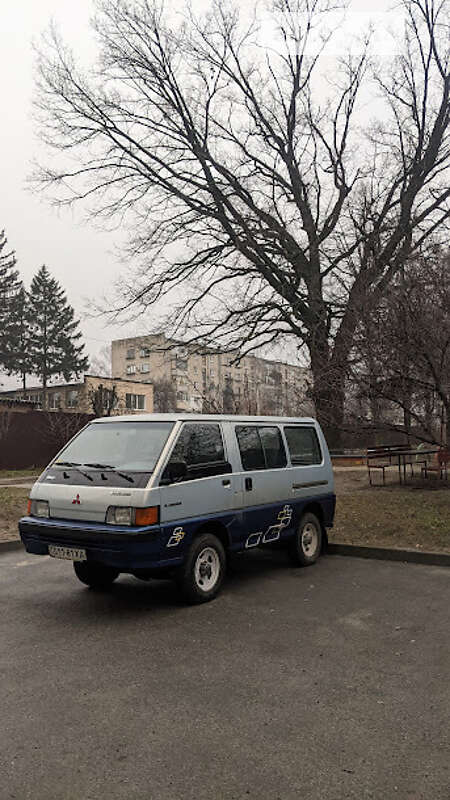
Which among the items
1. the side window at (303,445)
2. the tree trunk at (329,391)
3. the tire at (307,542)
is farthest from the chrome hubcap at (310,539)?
the tree trunk at (329,391)

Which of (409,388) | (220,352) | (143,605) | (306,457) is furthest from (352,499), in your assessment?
(220,352)

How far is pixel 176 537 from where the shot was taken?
18.9 feet

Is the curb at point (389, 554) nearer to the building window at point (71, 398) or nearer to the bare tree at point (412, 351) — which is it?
the bare tree at point (412, 351)

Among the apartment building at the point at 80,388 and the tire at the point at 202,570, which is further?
the apartment building at the point at 80,388

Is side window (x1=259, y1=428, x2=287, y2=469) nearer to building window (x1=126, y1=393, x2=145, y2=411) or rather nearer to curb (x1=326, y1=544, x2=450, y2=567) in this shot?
curb (x1=326, y1=544, x2=450, y2=567)

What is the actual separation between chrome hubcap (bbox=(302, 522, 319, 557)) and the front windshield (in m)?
2.51

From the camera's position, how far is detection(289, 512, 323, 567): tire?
24.8 ft

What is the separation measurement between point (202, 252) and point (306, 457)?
14078 mm

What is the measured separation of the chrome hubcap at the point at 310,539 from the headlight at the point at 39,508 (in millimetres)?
3188

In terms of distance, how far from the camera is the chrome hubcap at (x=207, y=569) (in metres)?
6.06

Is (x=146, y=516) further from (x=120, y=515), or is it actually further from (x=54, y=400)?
(x=54, y=400)

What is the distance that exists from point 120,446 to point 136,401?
188 feet

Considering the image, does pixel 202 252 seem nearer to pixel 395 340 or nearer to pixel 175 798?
pixel 395 340

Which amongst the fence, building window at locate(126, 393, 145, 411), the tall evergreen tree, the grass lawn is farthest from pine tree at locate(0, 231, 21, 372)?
the grass lawn
